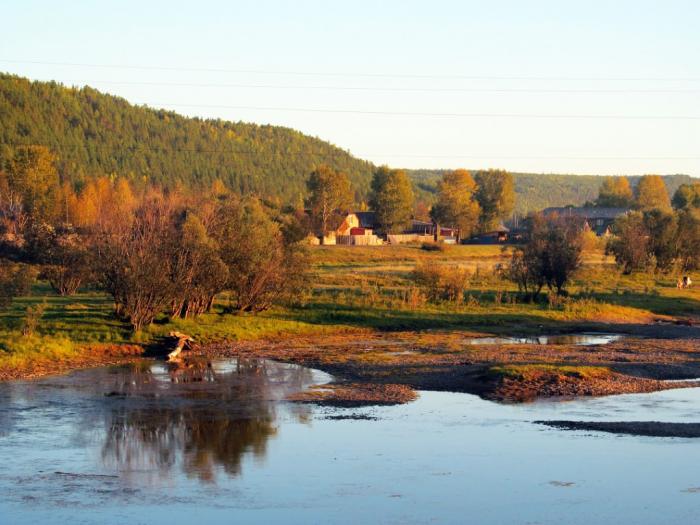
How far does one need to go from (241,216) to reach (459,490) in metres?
30.2

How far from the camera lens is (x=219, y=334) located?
46.1m

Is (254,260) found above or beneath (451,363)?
above

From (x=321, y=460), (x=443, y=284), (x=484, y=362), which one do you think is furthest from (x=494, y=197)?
(x=321, y=460)

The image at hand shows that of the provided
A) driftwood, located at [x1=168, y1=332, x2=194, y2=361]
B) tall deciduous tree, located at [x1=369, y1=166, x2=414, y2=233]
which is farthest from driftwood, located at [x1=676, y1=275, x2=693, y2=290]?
tall deciduous tree, located at [x1=369, y1=166, x2=414, y2=233]

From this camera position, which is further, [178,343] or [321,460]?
[178,343]

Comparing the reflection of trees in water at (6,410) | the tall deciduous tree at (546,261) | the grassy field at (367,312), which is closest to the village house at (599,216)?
the grassy field at (367,312)

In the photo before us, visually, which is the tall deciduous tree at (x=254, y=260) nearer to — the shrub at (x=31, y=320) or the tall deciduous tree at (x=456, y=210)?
the shrub at (x=31, y=320)

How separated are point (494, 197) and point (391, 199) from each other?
26.9 metres

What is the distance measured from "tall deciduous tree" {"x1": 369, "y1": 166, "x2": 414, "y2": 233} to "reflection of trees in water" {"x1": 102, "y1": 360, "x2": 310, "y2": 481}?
107193mm

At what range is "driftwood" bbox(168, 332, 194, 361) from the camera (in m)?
40.3

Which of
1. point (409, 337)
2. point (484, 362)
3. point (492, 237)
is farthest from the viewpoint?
point (492, 237)

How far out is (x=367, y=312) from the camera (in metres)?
54.4

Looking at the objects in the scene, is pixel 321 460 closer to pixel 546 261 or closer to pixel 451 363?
pixel 451 363

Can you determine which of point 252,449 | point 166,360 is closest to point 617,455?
point 252,449
